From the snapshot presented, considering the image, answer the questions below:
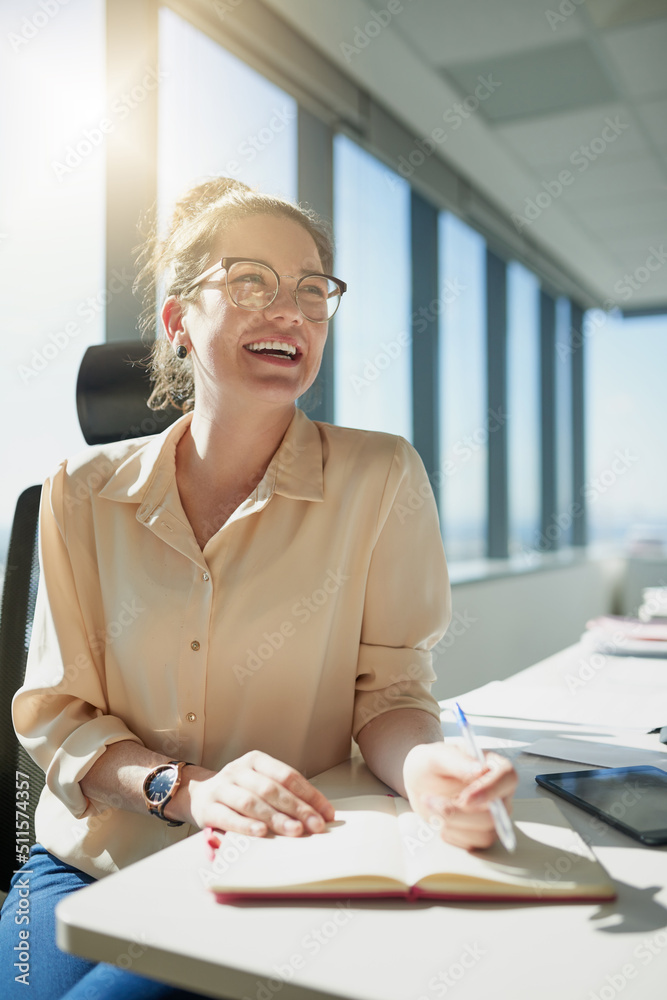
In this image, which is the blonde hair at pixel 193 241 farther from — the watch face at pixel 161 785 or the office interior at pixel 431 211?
the watch face at pixel 161 785

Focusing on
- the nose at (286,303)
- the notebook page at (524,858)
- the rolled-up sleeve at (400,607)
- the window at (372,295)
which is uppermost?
the window at (372,295)

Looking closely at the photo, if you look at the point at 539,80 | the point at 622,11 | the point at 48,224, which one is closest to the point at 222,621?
the point at 48,224

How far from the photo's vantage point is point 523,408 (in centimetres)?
610

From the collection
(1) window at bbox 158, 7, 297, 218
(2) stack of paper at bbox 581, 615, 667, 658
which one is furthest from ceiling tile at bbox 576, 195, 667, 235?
(2) stack of paper at bbox 581, 615, 667, 658

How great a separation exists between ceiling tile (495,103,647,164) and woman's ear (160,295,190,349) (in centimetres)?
310

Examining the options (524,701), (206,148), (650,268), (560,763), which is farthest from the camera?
(650,268)

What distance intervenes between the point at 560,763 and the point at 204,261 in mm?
970

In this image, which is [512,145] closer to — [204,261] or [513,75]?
[513,75]

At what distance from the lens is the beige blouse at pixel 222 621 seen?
1.13 m

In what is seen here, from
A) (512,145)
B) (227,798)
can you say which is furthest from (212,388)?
(512,145)

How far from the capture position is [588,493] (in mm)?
7617

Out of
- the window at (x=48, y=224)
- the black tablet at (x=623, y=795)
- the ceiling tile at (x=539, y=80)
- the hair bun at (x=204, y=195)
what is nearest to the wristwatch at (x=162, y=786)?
the black tablet at (x=623, y=795)

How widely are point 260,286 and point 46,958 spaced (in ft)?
3.23

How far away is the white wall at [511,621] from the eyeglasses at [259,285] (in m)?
2.55
